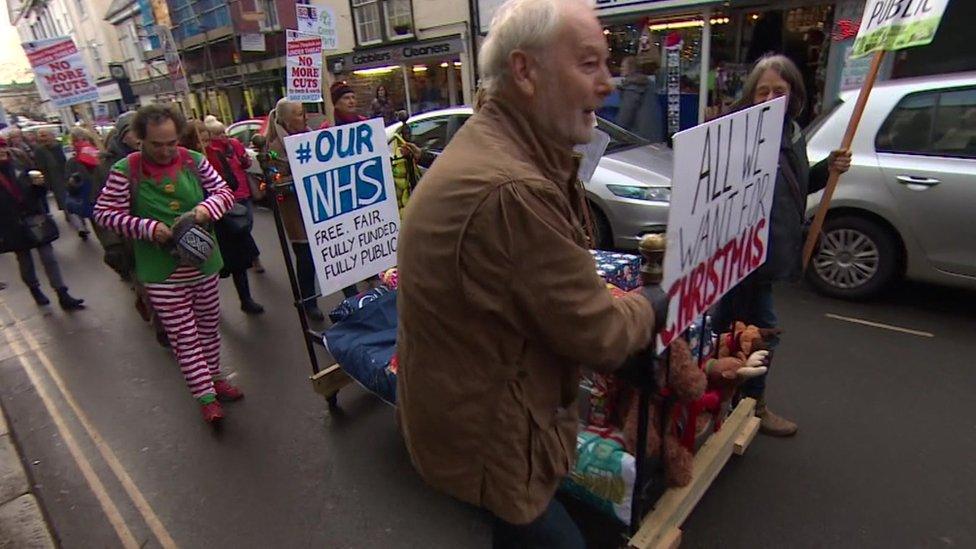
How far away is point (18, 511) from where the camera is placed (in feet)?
9.42

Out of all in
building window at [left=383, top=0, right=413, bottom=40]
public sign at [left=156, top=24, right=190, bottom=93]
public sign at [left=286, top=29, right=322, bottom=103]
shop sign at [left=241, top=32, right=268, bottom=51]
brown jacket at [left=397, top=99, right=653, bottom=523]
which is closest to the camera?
brown jacket at [left=397, top=99, right=653, bottom=523]

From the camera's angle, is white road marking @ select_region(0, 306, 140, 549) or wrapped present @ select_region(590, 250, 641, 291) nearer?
white road marking @ select_region(0, 306, 140, 549)

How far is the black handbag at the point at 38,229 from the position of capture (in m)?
5.61

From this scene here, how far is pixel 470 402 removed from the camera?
127cm

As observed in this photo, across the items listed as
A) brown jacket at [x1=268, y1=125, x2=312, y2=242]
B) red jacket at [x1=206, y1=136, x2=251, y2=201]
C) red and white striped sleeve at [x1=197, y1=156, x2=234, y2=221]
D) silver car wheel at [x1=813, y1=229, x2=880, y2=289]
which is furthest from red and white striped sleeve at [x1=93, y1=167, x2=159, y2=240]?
silver car wheel at [x1=813, y1=229, x2=880, y2=289]

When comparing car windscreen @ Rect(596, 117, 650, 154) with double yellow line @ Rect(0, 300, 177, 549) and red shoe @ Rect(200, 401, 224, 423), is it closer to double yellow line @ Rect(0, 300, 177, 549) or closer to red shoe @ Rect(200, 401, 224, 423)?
red shoe @ Rect(200, 401, 224, 423)

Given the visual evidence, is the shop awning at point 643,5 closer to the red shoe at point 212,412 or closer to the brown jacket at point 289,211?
the brown jacket at point 289,211

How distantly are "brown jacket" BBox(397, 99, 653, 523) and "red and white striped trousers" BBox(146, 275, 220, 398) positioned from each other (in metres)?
2.56

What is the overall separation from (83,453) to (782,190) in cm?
426

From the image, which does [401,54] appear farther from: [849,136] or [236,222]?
[849,136]

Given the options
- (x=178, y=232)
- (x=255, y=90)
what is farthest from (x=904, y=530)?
(x=255, y=90)

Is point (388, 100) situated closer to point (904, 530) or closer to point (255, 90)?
point (255, 90)

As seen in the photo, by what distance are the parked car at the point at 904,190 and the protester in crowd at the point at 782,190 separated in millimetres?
1643

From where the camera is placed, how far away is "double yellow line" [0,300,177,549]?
112 inches
